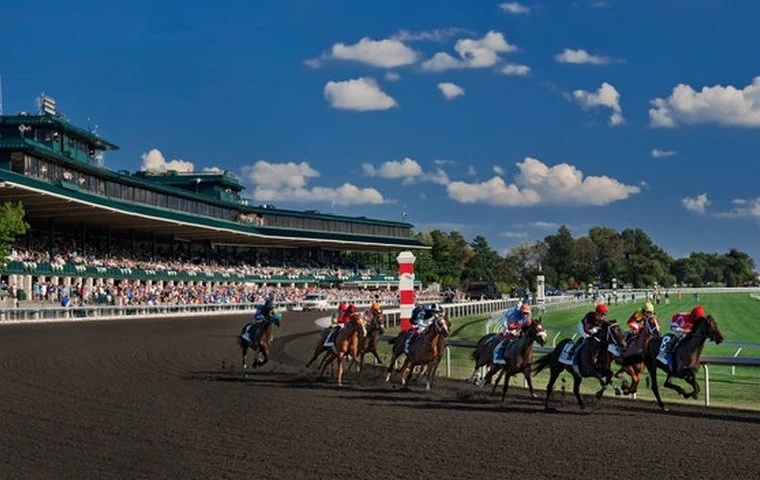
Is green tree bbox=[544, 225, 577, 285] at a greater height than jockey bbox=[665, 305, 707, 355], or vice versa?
green tree bbox=[544, 225, 577, 285]

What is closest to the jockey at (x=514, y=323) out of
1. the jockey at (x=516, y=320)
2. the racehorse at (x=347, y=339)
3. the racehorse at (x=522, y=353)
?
the jockey at (x=516, y=320)

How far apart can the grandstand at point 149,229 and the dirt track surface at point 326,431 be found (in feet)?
97.6

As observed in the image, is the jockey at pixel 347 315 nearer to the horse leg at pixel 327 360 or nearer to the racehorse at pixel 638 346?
the horse leg at pixel 327 360

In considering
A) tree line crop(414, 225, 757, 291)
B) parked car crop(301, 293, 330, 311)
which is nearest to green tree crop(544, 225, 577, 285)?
tree line crop(414, 225, 757, 291)

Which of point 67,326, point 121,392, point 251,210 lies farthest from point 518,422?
point 251,210

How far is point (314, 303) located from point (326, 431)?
155ft

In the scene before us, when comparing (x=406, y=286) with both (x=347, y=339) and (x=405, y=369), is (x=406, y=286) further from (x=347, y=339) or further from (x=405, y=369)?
(x=405, y=369)

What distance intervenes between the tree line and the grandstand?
22820 mm

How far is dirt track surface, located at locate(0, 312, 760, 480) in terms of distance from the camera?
8000 millimetres

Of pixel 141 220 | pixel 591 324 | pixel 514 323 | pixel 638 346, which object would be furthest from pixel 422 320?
pixel 141 220

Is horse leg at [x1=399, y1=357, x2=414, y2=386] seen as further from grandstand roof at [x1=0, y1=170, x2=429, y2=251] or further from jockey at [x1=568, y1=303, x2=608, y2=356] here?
grandstand roof at [x1=0, y1=170, x2=429, y2=251]

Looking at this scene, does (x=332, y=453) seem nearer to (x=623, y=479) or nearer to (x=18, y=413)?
(x=623, y=479)

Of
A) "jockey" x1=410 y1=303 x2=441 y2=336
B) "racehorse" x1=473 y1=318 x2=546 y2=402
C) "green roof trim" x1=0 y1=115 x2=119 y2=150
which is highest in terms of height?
"green roof trim" x1=0 y1=115 x2=119 y2=150

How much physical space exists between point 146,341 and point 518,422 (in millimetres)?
15928
